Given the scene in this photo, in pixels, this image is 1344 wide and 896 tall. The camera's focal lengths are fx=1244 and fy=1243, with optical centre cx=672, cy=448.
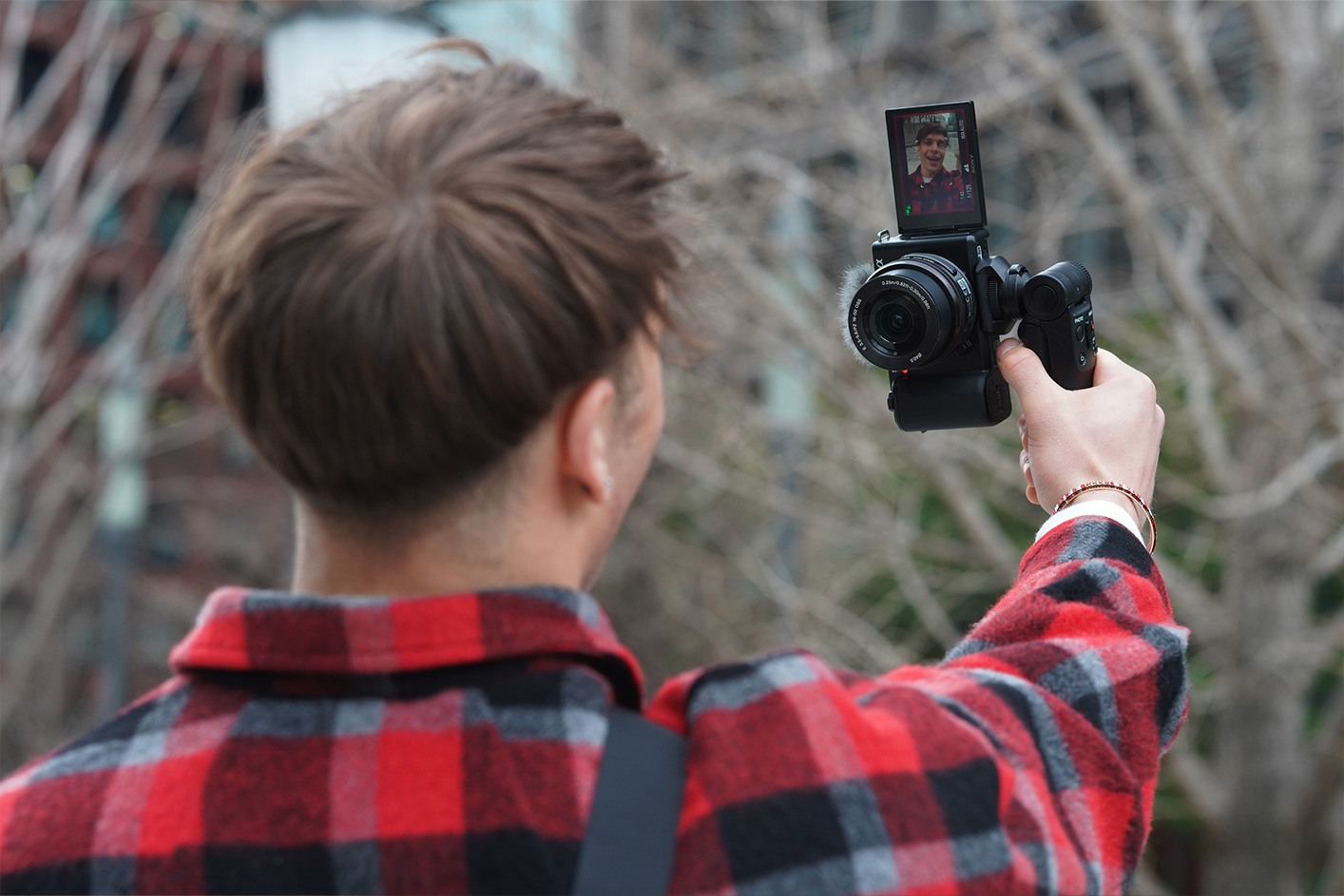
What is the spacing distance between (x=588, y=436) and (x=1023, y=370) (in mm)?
676

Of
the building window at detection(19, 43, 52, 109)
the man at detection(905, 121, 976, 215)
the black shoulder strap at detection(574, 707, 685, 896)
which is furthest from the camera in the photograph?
the building window at detection(19, 43, 52, 109)

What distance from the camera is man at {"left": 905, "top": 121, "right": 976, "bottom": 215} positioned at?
5.00 feet

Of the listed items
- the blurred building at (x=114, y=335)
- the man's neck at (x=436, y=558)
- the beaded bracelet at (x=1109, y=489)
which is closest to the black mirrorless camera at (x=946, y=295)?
the beaded bracelet at (x=1109, y=489)

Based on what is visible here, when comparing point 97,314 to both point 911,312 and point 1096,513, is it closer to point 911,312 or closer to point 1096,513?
point 911,312

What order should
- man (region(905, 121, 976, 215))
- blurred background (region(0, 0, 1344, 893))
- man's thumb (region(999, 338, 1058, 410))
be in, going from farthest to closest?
blurred background (region(0, 0, 1344, 893)) → man (region(905, 121, 976, 215)) → man's thumb (region(999, 338, 1058, 410))

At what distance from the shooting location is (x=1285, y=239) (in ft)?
15.5

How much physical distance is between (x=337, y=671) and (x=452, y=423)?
A: 202 mm

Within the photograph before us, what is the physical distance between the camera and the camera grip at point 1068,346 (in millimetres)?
1431

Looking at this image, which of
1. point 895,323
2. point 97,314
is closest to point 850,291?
point 895,323

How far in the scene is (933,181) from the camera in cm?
154

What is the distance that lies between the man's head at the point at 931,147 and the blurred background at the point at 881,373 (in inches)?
25.5

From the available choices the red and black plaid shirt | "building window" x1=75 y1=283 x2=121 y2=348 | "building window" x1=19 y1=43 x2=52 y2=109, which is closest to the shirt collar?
the red and black plaid shirt

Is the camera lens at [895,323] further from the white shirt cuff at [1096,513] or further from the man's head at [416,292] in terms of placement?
the man's head at [416,292]

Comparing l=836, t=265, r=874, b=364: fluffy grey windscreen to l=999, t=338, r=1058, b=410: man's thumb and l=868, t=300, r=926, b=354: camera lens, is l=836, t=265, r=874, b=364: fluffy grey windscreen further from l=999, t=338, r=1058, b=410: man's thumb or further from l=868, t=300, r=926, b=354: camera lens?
l=999, t=338, r=1058, b=410: man's thumb
